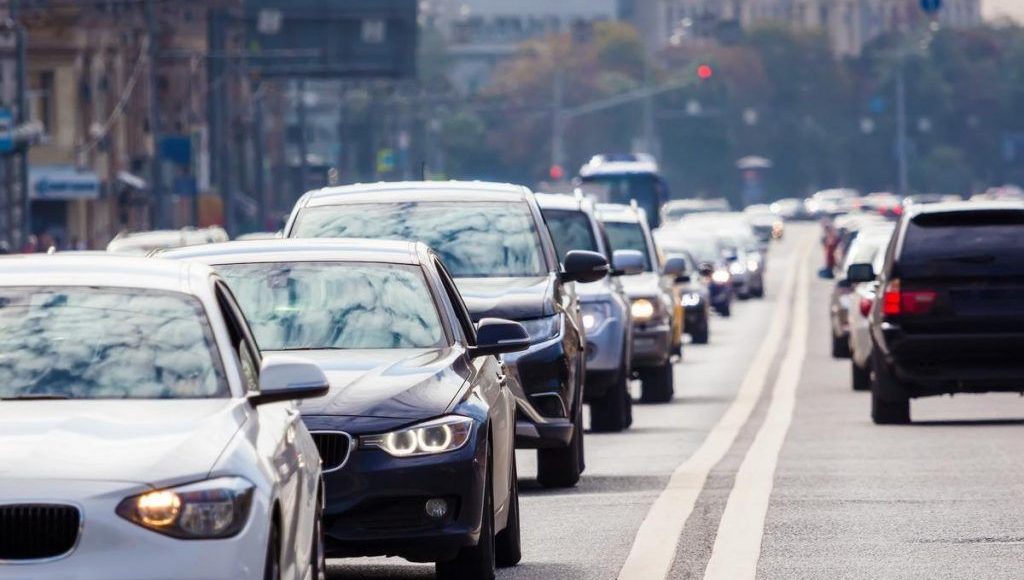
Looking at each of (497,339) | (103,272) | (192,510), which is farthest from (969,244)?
(192,510)

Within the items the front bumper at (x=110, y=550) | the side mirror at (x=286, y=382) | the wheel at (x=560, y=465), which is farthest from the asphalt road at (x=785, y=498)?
the front bumper at (x=110, y=550)

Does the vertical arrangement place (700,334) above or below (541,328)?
below

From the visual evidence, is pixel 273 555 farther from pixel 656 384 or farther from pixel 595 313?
pixel 656 384

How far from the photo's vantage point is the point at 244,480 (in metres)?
7.55

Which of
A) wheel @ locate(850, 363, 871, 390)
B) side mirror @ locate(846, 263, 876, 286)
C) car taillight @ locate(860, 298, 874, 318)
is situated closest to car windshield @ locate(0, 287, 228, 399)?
side mirror @ locate(846, 263, 876, 286)

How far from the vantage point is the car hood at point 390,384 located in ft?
A: 34.3

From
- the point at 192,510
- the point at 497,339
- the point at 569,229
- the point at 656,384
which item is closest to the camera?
the point at 192,510

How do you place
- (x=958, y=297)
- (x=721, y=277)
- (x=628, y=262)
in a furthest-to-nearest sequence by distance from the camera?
Result: (x=721, y=277), (x=628, y=262), (x=958, y=297)

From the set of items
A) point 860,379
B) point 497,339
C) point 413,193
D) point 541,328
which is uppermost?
point 413,193

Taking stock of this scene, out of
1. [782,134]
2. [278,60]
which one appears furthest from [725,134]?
[278,60]

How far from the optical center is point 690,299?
133 ft

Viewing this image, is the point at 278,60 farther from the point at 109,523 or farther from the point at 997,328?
the point at 109,523

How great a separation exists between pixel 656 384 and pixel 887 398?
5420 mm

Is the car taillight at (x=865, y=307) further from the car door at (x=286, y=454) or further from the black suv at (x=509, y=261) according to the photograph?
the car door at (x=286, y=454)
